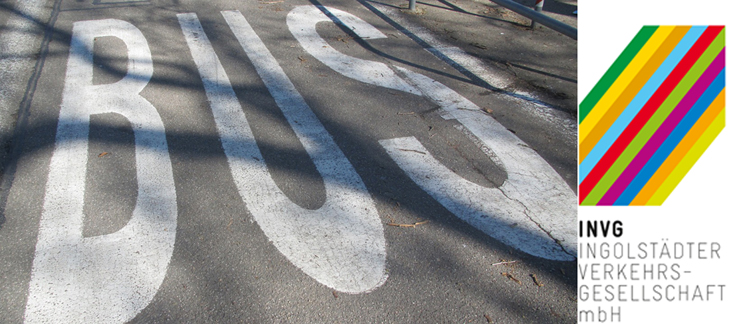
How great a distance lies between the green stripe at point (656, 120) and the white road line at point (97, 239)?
259 cm

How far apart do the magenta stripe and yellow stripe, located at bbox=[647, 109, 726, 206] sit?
16cm

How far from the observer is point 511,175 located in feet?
12.6

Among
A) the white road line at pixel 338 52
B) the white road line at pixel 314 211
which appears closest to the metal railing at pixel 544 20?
the white road line at pixel 338 52

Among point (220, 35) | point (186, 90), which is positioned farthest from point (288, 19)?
point (186, 90)

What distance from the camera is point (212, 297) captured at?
2.74 m

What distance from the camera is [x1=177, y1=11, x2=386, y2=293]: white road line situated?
2.95 metres

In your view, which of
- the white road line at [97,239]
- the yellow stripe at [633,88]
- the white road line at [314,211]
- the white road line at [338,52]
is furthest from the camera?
the white road line at [338,52]

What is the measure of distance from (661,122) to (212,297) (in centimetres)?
280

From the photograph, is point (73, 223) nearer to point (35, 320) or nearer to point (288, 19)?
point (35, 320)

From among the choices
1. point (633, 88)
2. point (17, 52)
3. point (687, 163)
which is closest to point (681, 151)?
point (687, 163)

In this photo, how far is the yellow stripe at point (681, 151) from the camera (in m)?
2.96

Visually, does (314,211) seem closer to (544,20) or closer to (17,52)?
(544,20)

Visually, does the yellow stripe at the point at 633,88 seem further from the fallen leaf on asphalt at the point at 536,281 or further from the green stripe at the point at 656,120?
the fallen leaf on asphalt at the point at 536,281

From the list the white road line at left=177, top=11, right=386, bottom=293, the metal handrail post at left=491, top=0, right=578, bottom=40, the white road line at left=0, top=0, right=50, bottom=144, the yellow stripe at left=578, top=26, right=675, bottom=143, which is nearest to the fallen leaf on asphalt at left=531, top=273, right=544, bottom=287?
the white road line at left=177, top=11, right=386, bottom=293
